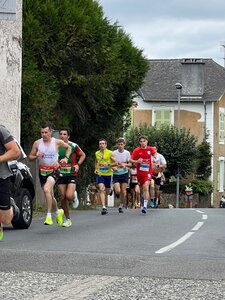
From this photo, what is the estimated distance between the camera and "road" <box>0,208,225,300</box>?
8.58 meters

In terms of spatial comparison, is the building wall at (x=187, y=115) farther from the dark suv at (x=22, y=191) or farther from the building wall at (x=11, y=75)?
the dark suv at (x=22, y=191)

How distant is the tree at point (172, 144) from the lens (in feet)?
185

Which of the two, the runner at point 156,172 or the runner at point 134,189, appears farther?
the runner at point 156,172

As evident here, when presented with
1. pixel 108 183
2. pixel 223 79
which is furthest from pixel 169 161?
pixel 108 183

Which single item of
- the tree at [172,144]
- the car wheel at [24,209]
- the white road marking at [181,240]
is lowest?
the white road marking at [181,240]

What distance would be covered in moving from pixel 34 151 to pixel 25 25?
9.93 metres

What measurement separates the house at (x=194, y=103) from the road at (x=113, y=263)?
44513mm

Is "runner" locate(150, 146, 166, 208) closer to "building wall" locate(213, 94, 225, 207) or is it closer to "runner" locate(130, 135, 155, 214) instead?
"runner" locate(130, 135, 155, 214)

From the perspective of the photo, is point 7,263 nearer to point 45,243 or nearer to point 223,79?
point 45,243

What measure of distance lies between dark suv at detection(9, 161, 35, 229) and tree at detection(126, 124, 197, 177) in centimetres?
3966

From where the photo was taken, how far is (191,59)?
62562 mm

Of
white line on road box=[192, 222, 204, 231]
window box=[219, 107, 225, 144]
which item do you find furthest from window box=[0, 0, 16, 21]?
window box=[219, 107, 225, 144]

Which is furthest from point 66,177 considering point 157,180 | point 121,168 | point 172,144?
point 172,144

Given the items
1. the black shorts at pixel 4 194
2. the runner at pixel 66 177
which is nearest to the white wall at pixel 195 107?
the runner at pixel 66 177
